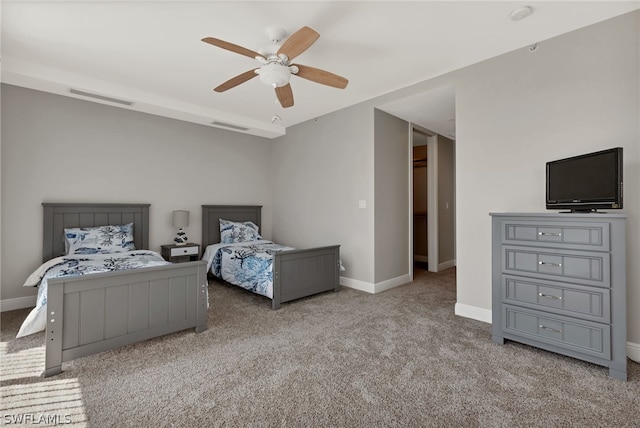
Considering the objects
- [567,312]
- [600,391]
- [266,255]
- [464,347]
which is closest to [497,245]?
[567,312]

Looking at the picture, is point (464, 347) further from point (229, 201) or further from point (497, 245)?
point (229, 201)

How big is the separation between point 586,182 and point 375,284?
100.0 inches

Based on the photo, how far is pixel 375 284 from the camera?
4.10 metres

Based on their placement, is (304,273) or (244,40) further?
(304,273)

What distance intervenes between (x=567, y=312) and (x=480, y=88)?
223cm

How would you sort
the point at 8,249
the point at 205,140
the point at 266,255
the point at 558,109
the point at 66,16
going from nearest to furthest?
1. the point at 66,16
2. the point at 558,109
3. the point at 8,249
4. the point at 266,255
5. the point at 205,140

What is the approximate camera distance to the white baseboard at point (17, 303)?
337 centimetres

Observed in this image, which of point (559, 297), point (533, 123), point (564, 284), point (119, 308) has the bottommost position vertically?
A: point (119, 308)

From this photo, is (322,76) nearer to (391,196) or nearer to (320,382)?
(391,196)

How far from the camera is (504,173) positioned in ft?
9.65

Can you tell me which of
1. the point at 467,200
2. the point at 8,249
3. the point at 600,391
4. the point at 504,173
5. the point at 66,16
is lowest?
the point at 600,391

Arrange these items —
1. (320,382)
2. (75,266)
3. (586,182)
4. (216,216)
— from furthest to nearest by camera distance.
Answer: (216,216)
(75,266)
(586,182)
(320,382)

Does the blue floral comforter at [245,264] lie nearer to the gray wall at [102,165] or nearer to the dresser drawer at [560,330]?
the gray wall at [102,165]

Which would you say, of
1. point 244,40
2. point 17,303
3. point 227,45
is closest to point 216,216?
point 17,303
